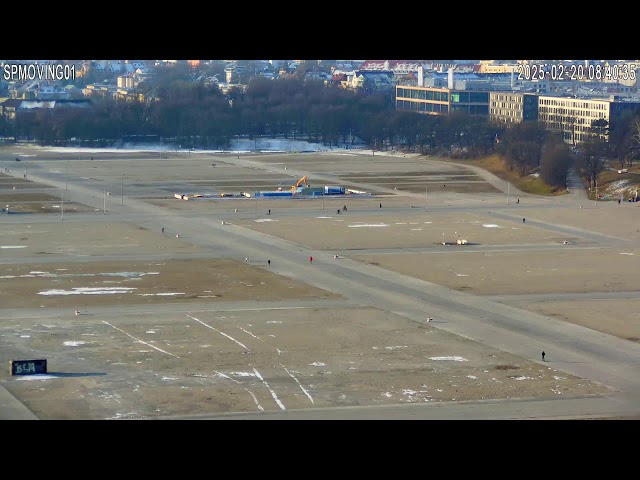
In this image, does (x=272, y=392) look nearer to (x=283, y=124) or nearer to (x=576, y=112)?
(x=576, y=112)

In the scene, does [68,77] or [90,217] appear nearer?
[90,217]


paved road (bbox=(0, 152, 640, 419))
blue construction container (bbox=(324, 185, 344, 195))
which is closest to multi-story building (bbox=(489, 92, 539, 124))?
blue construction container (bbox=(324, 185, 344, 195))

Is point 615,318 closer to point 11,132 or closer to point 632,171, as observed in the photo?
point 632,171

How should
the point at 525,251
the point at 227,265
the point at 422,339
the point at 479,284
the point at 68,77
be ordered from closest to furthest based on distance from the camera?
the point at 422,339
the point at 479,284
the point at 227,265
the point at 525,251
the point at 68,77

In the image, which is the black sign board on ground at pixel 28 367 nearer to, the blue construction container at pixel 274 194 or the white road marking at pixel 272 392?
the white road marking at pixel 272 392

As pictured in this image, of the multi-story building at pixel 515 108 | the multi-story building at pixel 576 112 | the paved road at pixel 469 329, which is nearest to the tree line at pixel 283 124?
the multi-story building at pixel 515 108
